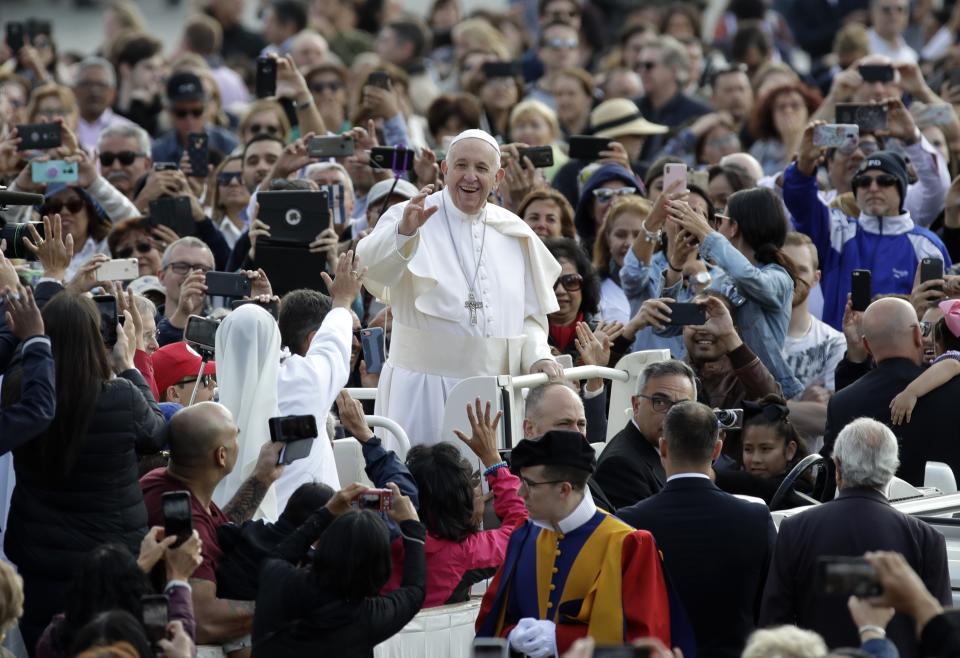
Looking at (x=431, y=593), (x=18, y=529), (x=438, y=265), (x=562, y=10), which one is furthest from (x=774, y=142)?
(x=18, y=529)

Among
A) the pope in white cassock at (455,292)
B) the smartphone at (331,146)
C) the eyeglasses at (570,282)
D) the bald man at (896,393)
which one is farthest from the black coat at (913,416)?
the smartphone at (331,146)

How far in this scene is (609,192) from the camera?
411 inches

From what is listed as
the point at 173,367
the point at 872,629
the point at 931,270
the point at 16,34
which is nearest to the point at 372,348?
the point at 173,367

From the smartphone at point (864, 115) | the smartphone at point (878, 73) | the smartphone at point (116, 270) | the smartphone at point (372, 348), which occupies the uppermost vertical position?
the smartphone at point (878, 73)

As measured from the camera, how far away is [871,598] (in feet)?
15.4

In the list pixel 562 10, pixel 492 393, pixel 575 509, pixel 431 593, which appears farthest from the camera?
pixel 562 10

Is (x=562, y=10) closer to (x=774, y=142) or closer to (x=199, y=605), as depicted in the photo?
(x=774, y=142)

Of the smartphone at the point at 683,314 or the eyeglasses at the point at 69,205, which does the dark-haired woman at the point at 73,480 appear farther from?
the eyeglasses at the point at 69,205

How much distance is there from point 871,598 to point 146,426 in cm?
264

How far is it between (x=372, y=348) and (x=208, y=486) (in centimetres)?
184

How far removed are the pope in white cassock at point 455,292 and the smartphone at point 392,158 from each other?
1.47 m

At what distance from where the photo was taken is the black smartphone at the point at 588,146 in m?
10.7

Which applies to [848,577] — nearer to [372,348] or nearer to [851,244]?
[372,348]

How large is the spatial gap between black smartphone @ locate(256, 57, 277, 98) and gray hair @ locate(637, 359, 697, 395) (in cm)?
453
